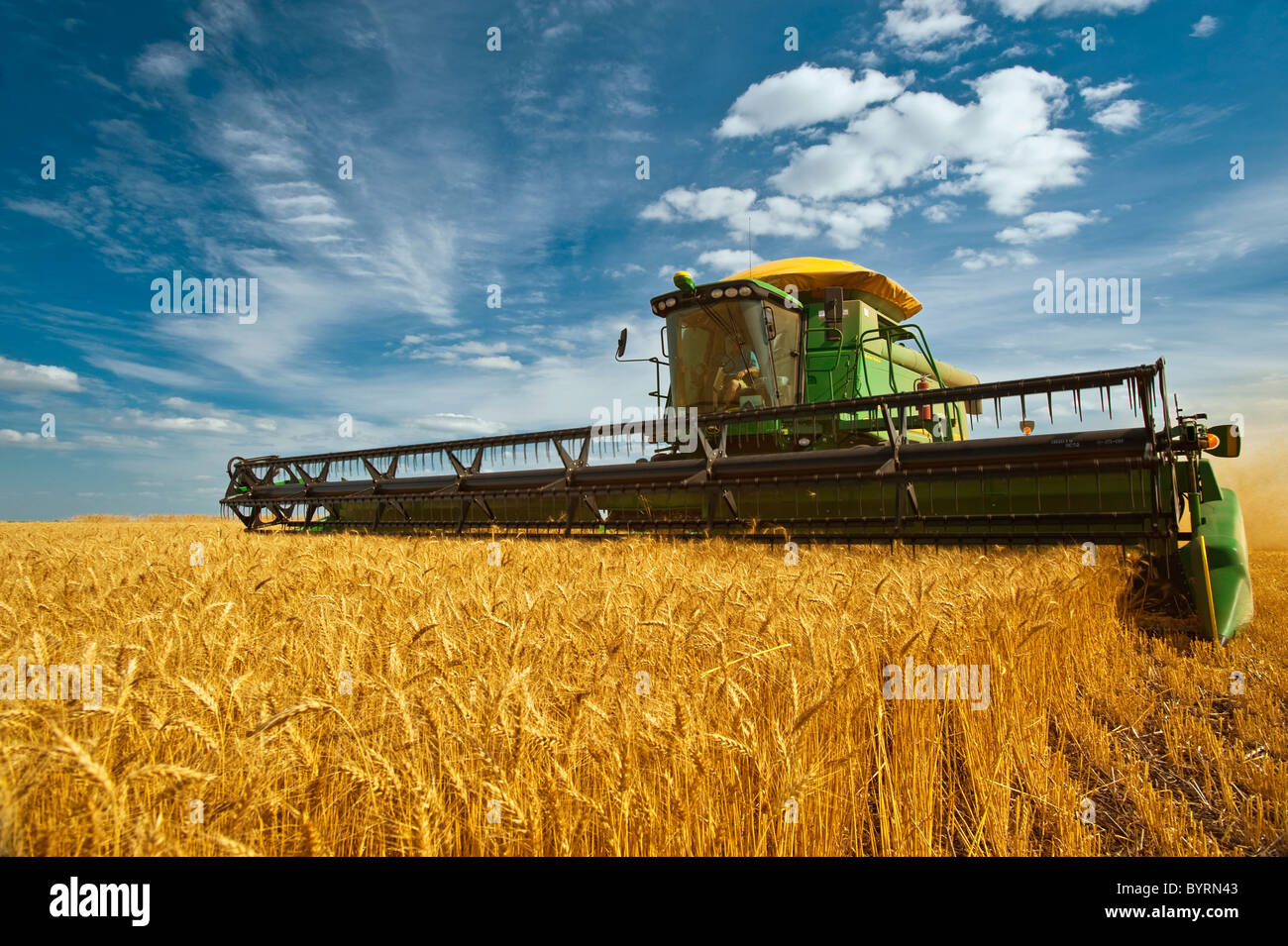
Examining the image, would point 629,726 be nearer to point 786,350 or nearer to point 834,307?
point 834,307

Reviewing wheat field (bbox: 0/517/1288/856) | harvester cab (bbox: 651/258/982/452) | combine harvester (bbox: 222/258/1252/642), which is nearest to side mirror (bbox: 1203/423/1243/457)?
combine harvester (bbox: 222/258/1252/642)

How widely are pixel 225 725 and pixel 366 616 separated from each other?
1.25 meters

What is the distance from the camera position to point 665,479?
22.6 ft

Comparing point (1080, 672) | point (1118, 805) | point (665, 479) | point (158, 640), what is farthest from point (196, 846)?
point (665, 479)

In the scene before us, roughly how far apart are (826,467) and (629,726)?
490 cm

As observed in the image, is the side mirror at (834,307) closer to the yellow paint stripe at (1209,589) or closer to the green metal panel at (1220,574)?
the green metal panel at (1220,574)

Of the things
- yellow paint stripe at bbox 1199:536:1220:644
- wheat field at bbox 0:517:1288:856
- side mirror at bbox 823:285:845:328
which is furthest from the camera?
side mirror at bbox 823:285:845:328

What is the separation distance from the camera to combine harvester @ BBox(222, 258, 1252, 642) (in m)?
4.45

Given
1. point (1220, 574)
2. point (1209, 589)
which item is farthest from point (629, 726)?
point (1220, 574)

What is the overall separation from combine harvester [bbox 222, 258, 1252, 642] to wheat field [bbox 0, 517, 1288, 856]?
4.23 feet

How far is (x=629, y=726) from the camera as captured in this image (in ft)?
4.65

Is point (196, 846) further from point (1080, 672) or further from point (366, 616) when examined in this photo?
point (1080, 672)

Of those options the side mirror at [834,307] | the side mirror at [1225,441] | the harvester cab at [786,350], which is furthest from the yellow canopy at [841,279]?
the side mirror at [1225,441]

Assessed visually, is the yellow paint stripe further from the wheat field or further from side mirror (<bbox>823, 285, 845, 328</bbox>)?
side mirror (<bbox>823, 285, 845, 328</bbox>)
